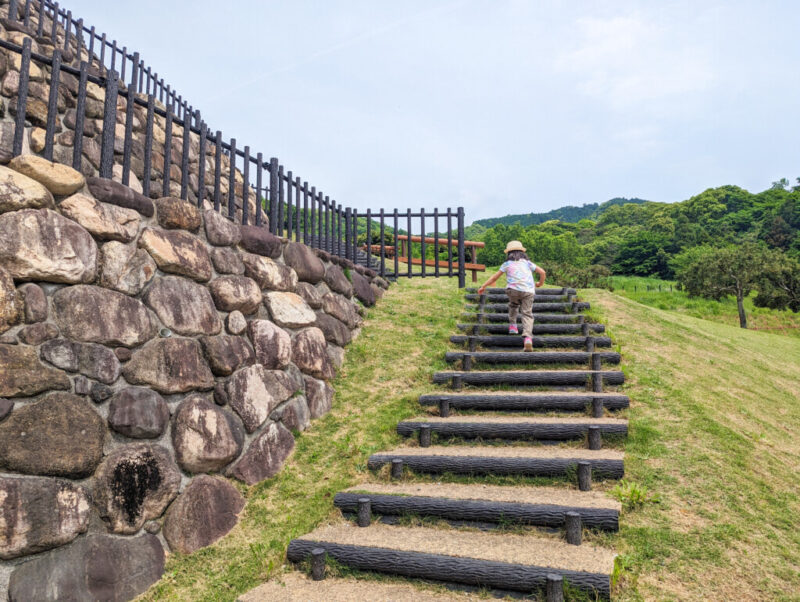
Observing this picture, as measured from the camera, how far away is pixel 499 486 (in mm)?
4562

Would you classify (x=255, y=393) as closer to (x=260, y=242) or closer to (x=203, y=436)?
(x=203, y=436)

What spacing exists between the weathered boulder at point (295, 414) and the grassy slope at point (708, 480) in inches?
135

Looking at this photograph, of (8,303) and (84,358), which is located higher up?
(8,303)

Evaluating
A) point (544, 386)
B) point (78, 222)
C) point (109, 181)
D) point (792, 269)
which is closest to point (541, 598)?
point (544, 386)

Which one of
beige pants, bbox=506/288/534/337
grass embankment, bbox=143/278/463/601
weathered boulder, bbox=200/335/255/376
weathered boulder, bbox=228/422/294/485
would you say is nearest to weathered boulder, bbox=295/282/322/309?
grass embankment, bbox=143/278/463/601

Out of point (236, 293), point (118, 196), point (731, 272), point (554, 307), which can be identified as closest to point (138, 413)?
point (236, 293)

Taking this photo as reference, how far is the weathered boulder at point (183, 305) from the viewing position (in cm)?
458

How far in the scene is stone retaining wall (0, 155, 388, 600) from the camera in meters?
3.38

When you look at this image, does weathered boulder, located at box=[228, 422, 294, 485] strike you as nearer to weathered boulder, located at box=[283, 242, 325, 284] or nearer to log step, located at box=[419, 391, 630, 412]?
log step, located at box=[419, 391, 630, 412]

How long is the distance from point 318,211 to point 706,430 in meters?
6.37

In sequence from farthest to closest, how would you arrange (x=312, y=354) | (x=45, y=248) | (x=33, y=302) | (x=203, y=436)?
(x=312, y=354) → (x=203, y=436) → (x=45, y=248) → (x=33, y=302)

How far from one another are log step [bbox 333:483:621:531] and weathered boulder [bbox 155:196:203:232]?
3027 mm

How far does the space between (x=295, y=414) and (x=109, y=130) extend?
3.43 meters

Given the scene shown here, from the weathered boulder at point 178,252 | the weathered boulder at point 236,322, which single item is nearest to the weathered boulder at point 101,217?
the weathered boulder at point 178,252
